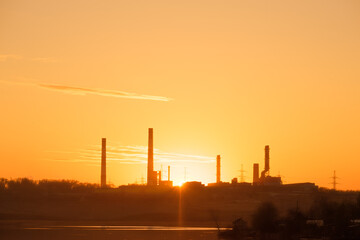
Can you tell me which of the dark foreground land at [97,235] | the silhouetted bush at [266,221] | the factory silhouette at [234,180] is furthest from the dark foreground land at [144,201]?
the silhouetted bush at [266,221]

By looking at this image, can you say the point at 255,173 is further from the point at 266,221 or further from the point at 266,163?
the point at 266,221

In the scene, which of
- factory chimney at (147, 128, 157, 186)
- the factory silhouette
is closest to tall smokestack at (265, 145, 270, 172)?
the factory silhouette

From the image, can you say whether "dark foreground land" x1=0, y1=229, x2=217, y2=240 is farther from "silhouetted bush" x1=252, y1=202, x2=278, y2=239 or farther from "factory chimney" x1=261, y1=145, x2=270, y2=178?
"factory chimney" x1=261, y1=145, x2=270, y2=178

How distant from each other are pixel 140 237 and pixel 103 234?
4786mm

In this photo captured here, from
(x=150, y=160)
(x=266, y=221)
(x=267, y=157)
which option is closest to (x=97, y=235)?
(x=266, y=221)

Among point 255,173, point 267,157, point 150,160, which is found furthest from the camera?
point 255,173

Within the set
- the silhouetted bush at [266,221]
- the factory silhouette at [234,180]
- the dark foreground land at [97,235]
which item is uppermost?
the factory silhouette at [234,180]

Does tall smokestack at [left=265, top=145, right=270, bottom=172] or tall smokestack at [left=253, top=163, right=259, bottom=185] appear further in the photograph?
tall smokestack at [left=253, top=163, right=259, bottom=185]

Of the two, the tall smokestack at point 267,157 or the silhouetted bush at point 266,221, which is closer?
the silhouetted bush at point 266,221

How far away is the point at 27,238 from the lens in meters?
61.7

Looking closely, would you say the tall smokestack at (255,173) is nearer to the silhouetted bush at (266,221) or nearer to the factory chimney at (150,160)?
the factory chimney at (150,160)

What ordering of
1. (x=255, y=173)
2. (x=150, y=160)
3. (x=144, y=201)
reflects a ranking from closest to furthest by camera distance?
(x=144, y=201) < (x=150, y=160) < (x=255, y=173)

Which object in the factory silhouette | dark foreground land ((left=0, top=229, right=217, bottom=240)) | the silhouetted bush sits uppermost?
the factory silhouette

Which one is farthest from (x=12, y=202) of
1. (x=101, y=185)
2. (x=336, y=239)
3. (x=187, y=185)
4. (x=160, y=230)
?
(x=336, y=239)
